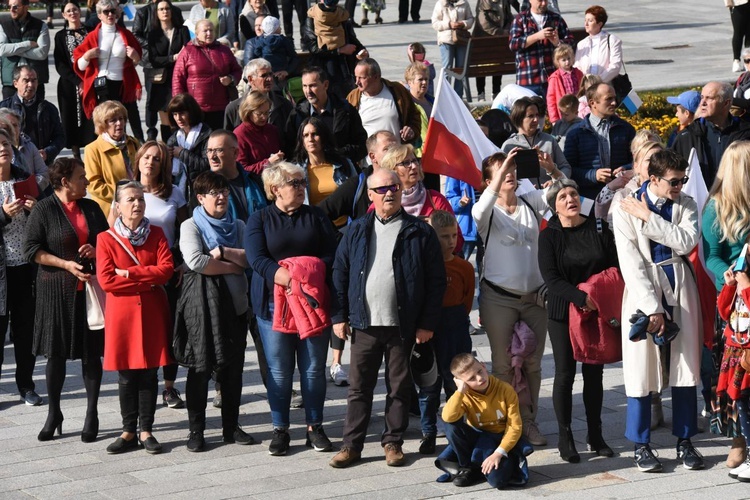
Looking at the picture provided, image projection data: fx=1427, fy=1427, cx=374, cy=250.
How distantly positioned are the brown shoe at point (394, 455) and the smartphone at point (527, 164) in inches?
75.6

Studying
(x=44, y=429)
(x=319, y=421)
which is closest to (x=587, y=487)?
(x=319, y=421)

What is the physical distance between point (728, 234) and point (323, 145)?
310 cm

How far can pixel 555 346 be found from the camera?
29.1ft

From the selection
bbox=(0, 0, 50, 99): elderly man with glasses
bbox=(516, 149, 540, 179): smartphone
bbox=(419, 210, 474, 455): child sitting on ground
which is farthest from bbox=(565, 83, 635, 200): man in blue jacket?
bbox=(0, 0, 50, 99): elderly man with glasses

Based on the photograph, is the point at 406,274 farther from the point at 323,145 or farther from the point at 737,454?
the point at 737,454

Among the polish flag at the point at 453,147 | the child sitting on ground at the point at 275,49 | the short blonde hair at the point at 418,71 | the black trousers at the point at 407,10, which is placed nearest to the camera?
the polish flag at the point at 453,147

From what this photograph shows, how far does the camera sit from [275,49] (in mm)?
15031

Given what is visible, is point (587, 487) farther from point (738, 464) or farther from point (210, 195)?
point (210, 195)

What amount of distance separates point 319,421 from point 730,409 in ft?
8.42

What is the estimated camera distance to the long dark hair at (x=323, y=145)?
10.3 metres

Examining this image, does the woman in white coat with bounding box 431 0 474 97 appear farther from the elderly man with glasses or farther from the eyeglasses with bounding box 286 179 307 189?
the eyeglasses with bounding box 286 179 307 189

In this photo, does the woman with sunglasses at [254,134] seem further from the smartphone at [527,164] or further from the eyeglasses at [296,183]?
the smartphone at [527,164]

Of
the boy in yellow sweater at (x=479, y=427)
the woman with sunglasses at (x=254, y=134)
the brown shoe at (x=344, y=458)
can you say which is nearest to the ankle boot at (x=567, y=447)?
the boy in yellow sweater at (x=479, y=427)

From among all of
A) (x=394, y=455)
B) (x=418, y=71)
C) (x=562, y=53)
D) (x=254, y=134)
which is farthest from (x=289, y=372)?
(x=562, y=53)
